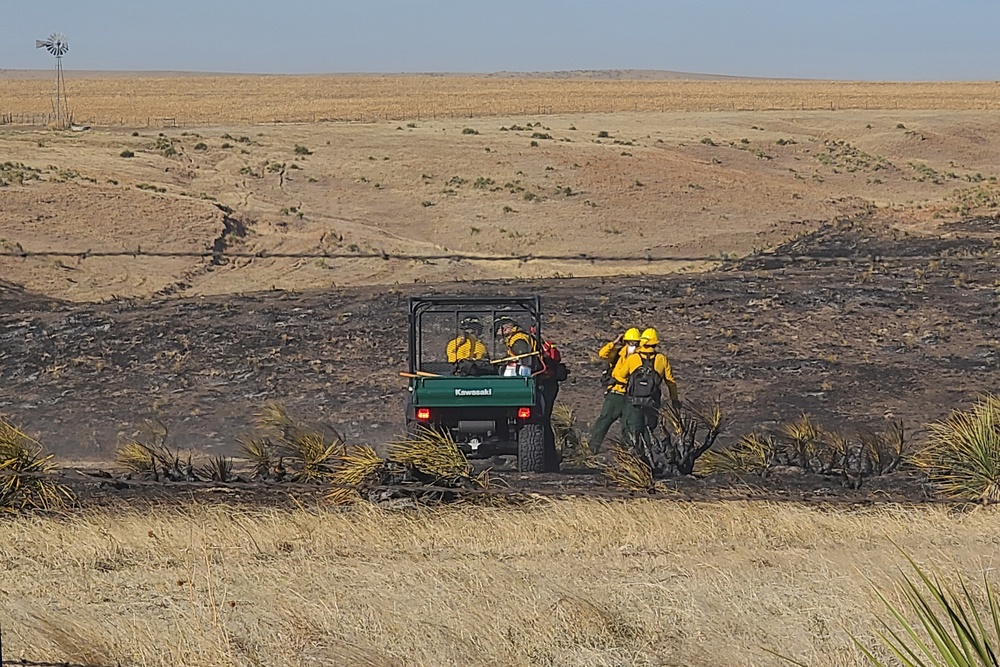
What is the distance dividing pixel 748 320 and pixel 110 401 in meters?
9.38

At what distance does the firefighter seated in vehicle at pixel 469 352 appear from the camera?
11805 mm

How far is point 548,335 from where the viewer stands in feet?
65.4

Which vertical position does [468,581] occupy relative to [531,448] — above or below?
above

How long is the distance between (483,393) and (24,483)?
12.2ft

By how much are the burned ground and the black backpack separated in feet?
10.2

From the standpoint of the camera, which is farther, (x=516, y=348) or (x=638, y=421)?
(x=638, y=421)

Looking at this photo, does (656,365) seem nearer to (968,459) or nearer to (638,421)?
(638,421)

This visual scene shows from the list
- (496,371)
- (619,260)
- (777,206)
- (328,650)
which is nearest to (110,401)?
(496,371)

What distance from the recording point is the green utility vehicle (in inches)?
448

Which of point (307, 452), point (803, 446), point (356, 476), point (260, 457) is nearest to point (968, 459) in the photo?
point (803, 446)

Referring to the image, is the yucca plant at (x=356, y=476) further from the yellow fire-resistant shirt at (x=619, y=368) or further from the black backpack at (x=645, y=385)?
the yellow fire-resistant shirt at (x=619, y=368)

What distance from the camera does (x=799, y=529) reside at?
8.48 m

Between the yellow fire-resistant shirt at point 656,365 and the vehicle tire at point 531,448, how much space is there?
48.3 inches

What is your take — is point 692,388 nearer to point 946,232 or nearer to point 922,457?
point 922,457
